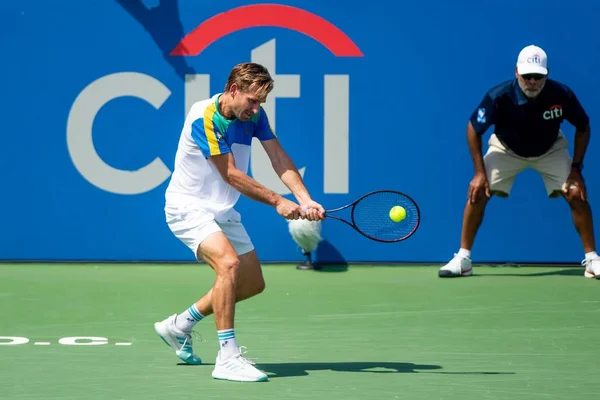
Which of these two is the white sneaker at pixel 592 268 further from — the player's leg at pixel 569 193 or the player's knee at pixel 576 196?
the player's knee at pixel 576 196

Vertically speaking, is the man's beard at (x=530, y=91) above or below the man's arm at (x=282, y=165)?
above

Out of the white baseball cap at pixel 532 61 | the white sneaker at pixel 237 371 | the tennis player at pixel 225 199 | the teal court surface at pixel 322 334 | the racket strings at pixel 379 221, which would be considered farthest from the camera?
the white baseball cap at pixel 532 61

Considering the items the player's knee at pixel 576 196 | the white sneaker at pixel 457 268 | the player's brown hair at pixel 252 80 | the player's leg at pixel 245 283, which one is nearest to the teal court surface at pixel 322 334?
the white sneaker at pixel 457 268

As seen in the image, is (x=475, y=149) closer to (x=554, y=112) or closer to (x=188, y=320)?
(x=554, y=112)

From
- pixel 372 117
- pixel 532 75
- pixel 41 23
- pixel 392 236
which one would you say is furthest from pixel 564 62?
pixel 41 23

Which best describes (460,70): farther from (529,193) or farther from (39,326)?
(39,326)

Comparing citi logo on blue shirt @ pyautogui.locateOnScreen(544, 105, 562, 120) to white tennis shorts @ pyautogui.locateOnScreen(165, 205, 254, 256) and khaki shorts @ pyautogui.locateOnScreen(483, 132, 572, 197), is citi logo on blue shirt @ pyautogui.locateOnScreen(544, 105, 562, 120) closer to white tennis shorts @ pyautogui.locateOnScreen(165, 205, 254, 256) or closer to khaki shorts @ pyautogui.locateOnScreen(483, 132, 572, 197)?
khaki shorts @ pyautogui.locateOnScreen(483, 132, 572, 197)

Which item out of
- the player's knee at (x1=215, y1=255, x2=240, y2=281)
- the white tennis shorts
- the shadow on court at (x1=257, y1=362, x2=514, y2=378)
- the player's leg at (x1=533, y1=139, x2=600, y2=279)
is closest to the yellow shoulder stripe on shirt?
the white tennis shorts

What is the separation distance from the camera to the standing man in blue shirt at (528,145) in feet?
30.2

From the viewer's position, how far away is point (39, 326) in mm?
7316

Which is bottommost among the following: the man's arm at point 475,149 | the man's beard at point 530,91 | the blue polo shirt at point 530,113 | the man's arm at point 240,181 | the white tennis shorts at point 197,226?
the white tennis shorts at point 197,226

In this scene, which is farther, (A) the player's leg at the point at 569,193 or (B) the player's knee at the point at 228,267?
(A) the player's leg at the point at 569,193

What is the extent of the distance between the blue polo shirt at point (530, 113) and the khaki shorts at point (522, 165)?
82mm

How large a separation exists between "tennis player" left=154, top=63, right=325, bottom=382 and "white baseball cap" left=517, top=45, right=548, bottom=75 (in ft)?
10.7
